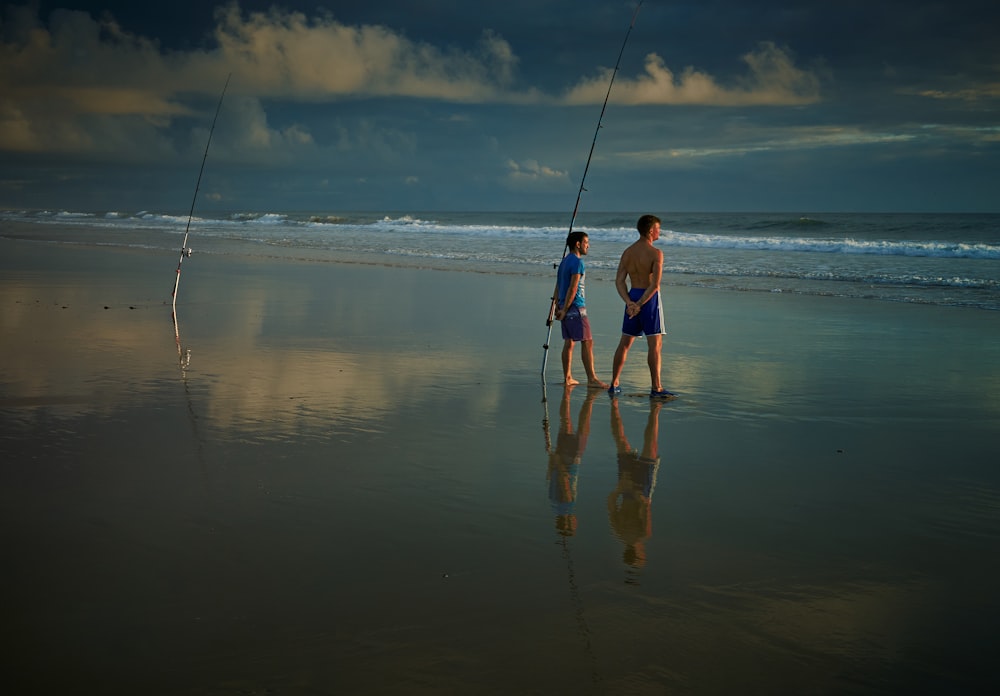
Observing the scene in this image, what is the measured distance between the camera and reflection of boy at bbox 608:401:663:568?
387cm

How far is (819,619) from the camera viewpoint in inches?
124

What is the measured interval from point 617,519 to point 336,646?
1.69 meters

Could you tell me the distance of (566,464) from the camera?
16.8 ft

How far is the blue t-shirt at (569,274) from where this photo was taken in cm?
769

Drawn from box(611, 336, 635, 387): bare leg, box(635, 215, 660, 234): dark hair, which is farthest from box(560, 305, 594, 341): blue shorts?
box(635, 215, 660, 234): dark hair

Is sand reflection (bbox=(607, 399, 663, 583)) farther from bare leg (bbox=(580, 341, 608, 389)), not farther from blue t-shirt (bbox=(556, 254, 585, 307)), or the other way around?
blue t-shirt (bbox=(556, 254, 585, 307))

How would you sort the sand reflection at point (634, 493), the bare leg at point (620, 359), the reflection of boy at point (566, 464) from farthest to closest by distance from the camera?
the bare leg at point (620, 359)
the reflection of boy at point (566, 464)
the sand reflection at point (634, 493)

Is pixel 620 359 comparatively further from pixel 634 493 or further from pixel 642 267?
pixel 634 493

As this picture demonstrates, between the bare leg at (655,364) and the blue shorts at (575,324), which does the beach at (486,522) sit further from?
the blue shorts at (575,324)

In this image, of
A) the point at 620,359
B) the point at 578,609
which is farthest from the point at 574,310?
the point at 578,609

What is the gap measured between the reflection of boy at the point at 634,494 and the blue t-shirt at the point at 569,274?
1778 mm

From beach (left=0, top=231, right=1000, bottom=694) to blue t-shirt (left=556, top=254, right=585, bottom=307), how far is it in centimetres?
73

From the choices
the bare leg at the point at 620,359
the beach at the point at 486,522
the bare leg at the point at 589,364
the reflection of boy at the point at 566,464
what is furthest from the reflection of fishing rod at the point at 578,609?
the bare leg at the point at 589,364

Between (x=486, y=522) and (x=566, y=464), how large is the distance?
1182 millimetres
